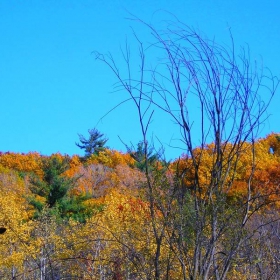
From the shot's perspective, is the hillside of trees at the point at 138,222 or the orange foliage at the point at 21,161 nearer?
the hillside of trees at the point at 138,222

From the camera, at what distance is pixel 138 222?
13.9 m

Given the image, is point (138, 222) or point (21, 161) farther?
point (21, 161)

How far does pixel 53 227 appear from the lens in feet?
66.3

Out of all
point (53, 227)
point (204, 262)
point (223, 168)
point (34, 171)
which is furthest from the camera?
point (34, 171)

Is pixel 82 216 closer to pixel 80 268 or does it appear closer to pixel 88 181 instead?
pixel 80 268

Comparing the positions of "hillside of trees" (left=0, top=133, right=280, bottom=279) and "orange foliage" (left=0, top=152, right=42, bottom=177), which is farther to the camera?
"orange foliage" (left=0, top=152, right=42, bottom=177)

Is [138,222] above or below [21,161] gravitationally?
below

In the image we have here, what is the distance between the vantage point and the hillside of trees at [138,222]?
16.0 ft

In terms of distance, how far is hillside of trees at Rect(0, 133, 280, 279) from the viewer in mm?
4863

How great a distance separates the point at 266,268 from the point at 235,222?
5.95m

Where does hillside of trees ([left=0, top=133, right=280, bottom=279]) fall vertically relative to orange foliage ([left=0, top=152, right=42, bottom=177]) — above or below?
below

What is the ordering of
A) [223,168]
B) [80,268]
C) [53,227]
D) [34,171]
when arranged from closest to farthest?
[223,168] < [80,268] < [53,227] < [34,171]

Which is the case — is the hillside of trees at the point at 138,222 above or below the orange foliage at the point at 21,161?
below

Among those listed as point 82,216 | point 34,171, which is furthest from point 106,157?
point 82,216
